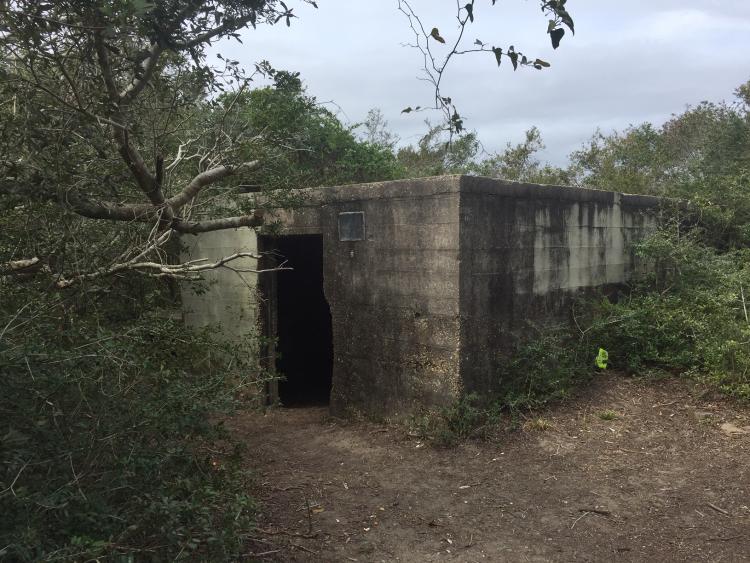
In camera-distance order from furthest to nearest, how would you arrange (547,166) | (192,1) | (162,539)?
(547,166) → (192,1) → (162,539)

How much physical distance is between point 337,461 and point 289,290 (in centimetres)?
428

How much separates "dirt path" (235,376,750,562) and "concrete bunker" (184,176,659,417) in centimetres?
57

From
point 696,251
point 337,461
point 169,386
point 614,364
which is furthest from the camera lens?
point 696,251

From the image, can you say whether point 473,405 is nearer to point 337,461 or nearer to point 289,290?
point 337,461

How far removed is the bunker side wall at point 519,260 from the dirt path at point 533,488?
84cm

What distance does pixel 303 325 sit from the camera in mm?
9930

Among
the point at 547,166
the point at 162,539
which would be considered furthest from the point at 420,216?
the point at 547,166

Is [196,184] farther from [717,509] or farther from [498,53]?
[717,509]

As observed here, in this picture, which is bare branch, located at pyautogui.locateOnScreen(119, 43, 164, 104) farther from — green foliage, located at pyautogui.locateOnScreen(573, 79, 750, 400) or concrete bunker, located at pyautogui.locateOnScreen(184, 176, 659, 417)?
green foliage, located at pyautogui.locateOnScreen(573, 79, 750, 400)

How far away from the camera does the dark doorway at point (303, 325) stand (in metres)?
8.96

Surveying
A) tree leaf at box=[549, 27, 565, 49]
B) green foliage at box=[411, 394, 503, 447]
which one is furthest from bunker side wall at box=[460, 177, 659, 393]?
tree leaf at box=[549, 27, 565, 49]

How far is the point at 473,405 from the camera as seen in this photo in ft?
19.1

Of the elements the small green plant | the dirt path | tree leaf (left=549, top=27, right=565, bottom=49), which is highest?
tree leaf (left=549, top=27, right=565, bottom=49)

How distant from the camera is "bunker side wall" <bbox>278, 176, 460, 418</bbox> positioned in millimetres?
5816
